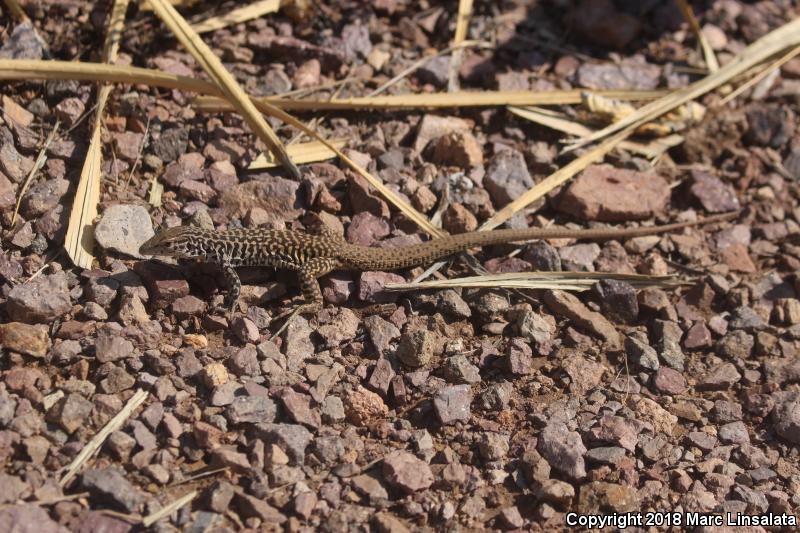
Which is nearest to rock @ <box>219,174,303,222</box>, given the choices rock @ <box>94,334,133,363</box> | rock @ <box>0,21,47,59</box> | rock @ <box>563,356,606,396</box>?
rock @ <box>94,334,133,363</box>

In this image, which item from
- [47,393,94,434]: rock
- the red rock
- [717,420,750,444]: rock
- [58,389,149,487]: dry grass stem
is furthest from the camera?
the red rock

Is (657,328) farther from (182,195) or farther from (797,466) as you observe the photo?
(182,195)

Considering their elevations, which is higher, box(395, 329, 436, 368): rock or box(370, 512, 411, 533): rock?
box(395, 329, 436, 368): rock

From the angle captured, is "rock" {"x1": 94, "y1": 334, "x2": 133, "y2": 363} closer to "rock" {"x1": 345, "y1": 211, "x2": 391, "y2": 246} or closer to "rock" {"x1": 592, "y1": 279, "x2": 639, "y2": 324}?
"rock" {"x1": 345, "y1": 211, "x2": 391, "y2": 246}

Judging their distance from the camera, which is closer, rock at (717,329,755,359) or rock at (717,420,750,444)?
rock at (717,420,750,444)

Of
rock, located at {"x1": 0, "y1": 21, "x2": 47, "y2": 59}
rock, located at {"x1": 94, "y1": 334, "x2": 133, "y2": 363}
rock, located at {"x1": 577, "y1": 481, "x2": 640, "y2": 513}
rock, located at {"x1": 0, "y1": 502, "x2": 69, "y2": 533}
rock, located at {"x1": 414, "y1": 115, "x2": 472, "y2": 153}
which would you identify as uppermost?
rock, located at {"x1": 0, "y1": 21, "x2": 47, "y2": 59}

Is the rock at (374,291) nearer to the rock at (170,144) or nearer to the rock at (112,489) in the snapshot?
the rock at (170,144)

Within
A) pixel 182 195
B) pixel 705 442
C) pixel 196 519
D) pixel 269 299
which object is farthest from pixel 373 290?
pixel 705 442
